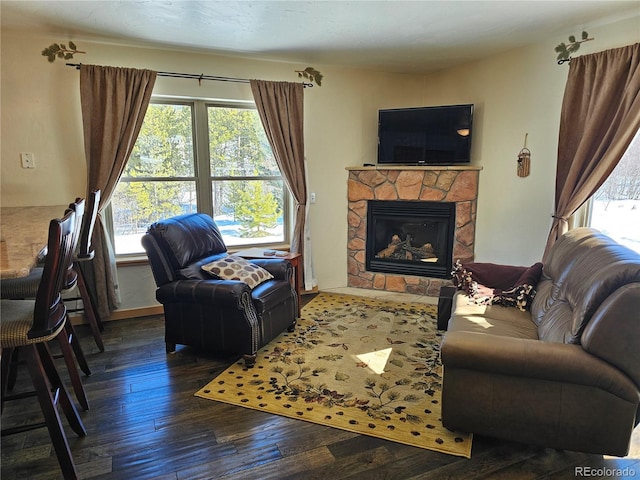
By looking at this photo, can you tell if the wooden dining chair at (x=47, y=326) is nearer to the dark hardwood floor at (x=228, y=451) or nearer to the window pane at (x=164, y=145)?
the dark hardwood floor at (x=228, y=451)

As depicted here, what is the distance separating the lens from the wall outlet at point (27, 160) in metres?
3.37

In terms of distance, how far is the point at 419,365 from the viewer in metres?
2.87

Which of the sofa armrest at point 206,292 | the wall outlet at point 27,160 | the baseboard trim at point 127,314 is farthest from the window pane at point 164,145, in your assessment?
the sofa armrest at point 206,292

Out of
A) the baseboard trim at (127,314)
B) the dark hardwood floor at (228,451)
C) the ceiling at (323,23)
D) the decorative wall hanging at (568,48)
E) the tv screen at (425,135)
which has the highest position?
the ceiling at (323,23)

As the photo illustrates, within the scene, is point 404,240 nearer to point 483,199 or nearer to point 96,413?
point 483,199

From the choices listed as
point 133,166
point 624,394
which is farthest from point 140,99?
point 624,394

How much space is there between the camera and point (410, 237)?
470 cm

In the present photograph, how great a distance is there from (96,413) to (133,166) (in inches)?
89.9

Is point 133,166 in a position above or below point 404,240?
above

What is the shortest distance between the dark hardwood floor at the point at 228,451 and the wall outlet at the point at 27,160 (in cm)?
198

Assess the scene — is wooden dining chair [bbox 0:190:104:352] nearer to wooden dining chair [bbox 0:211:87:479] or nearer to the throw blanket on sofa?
wooden dining chair [bbox 0:211:87:479]

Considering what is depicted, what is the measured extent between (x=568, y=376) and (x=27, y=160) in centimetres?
411

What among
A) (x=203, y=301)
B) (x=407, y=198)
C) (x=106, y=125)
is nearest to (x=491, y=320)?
(x=203, y=301)

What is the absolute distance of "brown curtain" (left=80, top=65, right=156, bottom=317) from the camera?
3.40 m
